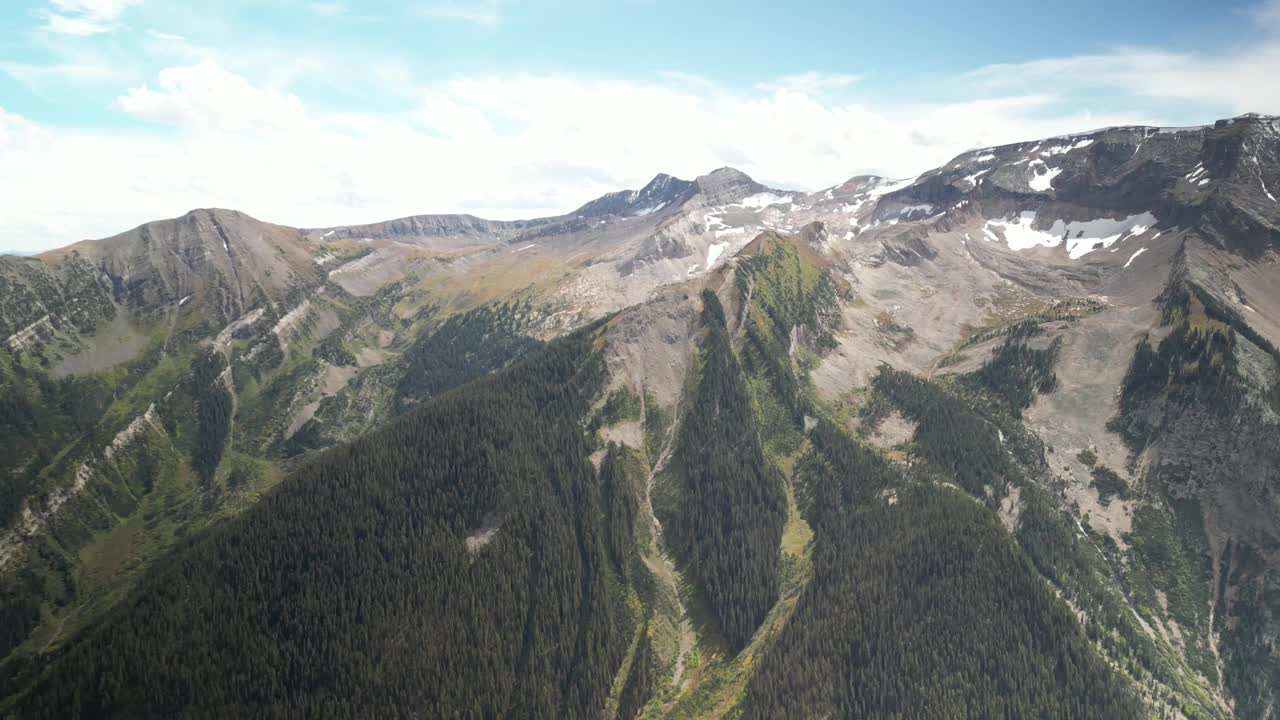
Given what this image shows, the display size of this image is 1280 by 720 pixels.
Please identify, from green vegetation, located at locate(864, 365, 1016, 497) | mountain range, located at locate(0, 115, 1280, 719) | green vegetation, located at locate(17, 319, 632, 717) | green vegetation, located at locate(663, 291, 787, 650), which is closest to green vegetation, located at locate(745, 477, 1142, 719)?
mountain range, located at locate(0, 115, 1280, 719)

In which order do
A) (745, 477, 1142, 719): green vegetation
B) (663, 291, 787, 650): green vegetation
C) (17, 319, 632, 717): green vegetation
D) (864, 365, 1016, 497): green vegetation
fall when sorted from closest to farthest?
(745, 477, 1142, 719): green vegetation → (17, 319, 632, 717): green vegetation → (663, 291, 787, 650): green vegetation → (864, 365, 1016, 497): green vegetation

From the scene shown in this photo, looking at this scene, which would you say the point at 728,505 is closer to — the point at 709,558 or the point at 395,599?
the point at 709,558

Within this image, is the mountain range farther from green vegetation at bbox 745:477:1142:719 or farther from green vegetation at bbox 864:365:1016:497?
green vegetation at bbox 864:365:1016:497

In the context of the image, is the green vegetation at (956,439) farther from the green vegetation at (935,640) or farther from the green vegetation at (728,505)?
the green vegetation at (728,505)

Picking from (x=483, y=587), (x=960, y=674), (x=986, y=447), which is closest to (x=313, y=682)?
(x=483, y=587)

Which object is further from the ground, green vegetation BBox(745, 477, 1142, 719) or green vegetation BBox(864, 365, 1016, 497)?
green vegetation BBox(864, 365, 1016, 497)

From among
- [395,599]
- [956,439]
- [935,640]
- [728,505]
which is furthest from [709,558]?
[956,439]

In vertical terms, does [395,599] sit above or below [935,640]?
above

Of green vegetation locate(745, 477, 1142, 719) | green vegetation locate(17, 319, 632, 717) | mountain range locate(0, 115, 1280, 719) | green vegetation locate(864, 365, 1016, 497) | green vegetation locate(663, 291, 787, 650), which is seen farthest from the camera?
green vegetation locate(864, 365, 1016, 497)

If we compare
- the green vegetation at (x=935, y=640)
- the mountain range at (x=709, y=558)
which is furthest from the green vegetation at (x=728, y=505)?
the green vegetation at (x=935, y=640)

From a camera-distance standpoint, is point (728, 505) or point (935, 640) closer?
point (935, 640)

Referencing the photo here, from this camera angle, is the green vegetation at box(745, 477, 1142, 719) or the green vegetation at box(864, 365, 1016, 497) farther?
the green vegetation at box(864, 365, 1016, 497)

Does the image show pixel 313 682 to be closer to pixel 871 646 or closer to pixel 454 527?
pixel 454 527
